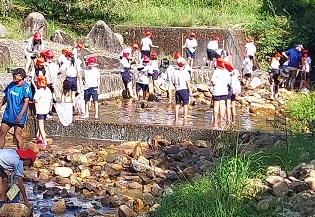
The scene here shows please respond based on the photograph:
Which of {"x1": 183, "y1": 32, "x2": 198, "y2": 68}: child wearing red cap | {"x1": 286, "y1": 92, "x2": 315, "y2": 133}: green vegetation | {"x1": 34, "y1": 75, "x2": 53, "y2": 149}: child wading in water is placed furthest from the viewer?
{"x1": 183, "y1": 32, "x2": 198, "y2": 68}: child wearing red cap

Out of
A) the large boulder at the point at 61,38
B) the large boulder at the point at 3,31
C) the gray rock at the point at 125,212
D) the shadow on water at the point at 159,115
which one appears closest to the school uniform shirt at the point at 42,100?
the shadow on water at the point at 159,115

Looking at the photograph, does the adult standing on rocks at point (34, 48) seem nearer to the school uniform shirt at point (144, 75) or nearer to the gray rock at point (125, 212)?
the school uniform shirt at point (144, 75)

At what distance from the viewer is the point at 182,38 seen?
28281 millimetres

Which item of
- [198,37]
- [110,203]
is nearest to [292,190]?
[110,203]

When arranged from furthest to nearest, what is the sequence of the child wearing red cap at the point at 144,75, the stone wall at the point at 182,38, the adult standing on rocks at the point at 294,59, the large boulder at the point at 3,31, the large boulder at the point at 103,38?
the stone wall at the point at 182,38
the large boulder at the point at 103,38
the large boulder at the point at 3,31
the adult standing on rocks at the point at 294,59
the child wearing red cap at the point at 144,75

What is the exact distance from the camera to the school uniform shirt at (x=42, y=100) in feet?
43.4

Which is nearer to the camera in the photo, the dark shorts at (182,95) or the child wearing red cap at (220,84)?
the child wearing red cap at (220,84)

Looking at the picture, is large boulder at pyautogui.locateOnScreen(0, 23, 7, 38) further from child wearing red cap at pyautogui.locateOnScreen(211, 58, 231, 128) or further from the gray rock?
the gray rock

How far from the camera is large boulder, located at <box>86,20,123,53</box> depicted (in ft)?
87.6

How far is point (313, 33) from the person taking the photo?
2883 centimetres

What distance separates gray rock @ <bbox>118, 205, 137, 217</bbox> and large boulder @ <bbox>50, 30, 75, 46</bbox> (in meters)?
17.1

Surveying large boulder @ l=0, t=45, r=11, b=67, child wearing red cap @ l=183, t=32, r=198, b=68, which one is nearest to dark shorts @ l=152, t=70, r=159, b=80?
child wearing red cap @ l=183, t=32, r=198, b=68

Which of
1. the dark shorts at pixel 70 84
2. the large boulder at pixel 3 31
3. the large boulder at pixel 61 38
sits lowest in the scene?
the dark shorts at pixel 70 84

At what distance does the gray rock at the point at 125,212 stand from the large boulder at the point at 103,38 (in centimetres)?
1799
